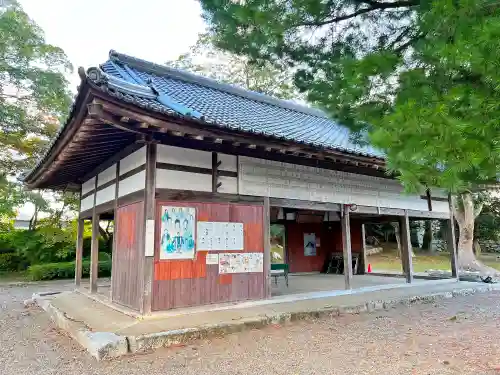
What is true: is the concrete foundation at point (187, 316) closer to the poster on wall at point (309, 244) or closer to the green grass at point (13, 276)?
the poster on wall at point (309, 244)

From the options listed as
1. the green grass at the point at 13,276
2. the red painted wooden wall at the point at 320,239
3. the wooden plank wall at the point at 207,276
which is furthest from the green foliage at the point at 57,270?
the wooden plank wall at the point at 207,276

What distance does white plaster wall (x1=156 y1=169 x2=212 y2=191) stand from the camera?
17.7ft

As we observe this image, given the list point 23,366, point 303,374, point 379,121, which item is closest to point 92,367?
point 23,366

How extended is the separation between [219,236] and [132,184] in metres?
1.72

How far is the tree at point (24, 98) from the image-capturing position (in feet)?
41.4

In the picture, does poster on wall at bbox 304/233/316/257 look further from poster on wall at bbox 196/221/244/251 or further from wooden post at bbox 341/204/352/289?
poster on wall at bbox 196/221/244/251

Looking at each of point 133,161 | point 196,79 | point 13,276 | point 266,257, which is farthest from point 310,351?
point 13,276

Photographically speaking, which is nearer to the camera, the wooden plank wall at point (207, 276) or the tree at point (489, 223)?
the wooden plank wall at point (207, 276)

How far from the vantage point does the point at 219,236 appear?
19.1 ft

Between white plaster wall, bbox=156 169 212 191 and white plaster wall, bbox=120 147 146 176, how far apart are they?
0.40 m

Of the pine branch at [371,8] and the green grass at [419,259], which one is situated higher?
the pine branch at [371,8]

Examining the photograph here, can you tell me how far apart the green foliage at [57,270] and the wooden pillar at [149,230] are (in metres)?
9.41

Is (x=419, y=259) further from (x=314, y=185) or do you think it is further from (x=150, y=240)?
(x=150, y=240)

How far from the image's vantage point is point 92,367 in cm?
365
